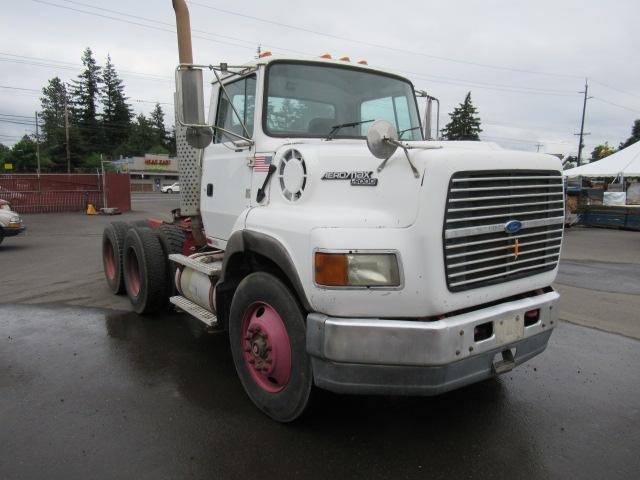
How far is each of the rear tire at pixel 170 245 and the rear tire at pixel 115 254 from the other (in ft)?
3.75

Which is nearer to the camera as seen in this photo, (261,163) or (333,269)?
(333,269)

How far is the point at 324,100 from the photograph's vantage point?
3.84 meters

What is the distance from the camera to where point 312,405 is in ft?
10.2

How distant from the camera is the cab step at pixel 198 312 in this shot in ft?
12.9

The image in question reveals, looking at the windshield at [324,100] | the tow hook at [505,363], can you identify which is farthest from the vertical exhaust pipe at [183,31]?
the tow hook at [505,363]

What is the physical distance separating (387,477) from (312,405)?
0.66m

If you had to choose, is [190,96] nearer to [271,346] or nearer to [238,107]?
[238,107]

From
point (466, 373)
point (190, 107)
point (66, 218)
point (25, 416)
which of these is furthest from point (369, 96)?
point (66, 218)

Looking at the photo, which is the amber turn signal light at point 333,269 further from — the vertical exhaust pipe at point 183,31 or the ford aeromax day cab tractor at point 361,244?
the vertical exhaust pipe at point 183,31

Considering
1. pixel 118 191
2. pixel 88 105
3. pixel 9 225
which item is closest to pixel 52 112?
pixel 88 105

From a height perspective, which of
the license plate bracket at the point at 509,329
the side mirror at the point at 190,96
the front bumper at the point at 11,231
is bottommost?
the front bumper at the point at 11,231

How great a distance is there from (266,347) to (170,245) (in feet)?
8.38

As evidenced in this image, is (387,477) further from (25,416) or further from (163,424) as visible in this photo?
(25,416)

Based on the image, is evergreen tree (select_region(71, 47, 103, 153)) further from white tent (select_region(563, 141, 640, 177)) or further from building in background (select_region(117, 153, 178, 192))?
white tent (select_region(563, 141, 640, 177))
